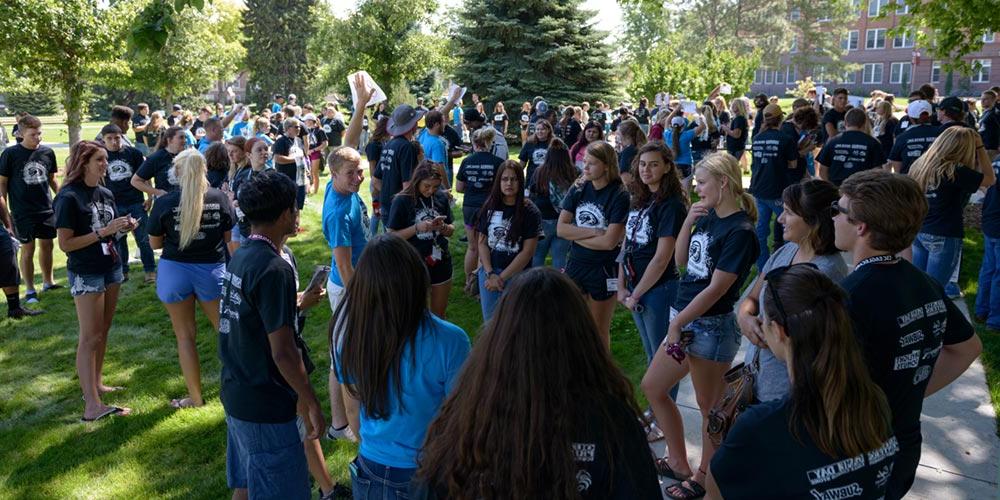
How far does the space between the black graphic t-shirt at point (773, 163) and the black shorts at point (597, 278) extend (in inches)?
163

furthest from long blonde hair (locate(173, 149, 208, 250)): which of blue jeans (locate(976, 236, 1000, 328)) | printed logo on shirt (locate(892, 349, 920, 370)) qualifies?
blue jeans (locate(976, 236, 1000, 328))

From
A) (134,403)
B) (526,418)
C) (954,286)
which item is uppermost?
(526,418)

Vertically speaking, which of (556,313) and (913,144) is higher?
(913,144)

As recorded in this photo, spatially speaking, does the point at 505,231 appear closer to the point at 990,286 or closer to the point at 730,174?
the point at 730,174

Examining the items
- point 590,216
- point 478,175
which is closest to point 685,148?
point 478,175

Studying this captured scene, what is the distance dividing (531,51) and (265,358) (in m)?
24.7

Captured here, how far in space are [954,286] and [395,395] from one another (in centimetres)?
708

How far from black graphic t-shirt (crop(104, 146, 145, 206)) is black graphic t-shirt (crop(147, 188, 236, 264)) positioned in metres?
3.66

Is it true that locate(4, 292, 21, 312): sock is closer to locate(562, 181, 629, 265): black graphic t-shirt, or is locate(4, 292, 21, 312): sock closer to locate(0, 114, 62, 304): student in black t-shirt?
locate(0, 114, 62, 304): student in black t-shirt

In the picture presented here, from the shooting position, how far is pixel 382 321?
8.36 feet

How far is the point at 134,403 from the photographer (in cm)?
585

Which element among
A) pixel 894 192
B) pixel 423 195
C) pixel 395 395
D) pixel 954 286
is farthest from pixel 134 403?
pixel 954 286

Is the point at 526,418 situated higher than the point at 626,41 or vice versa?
the point at 626,41

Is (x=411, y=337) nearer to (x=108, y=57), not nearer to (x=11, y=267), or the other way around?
(x=11, y=267)
